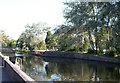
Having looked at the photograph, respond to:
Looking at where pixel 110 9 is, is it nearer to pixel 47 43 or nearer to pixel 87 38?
pixel 87 38

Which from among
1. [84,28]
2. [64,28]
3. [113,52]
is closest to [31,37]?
[64,28]

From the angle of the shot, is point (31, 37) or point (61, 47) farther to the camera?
point (31, 37)

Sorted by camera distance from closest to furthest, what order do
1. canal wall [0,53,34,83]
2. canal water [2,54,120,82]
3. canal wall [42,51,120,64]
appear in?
canal wall [0,53,34,83] < canal water [2,54,120,82] < canal wall [42,51,120,64]

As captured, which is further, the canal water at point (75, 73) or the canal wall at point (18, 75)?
the canal water at point (75, 73)

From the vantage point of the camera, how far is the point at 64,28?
158ft

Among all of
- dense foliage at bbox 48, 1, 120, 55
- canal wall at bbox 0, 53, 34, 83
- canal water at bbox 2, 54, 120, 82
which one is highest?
dense foliage at bbox 48, 1, 120, 55

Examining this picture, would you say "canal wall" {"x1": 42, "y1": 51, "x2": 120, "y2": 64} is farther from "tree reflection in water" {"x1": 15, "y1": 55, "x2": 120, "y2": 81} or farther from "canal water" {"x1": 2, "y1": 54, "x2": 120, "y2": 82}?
"tree reflection in water" {"x1": 15, "y1": 55, "x2": 120, "y2": 81}

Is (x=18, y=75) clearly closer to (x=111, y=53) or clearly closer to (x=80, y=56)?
(x=111, y=53)

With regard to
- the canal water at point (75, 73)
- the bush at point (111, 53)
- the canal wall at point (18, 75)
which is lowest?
the canal water at point (75, 73)

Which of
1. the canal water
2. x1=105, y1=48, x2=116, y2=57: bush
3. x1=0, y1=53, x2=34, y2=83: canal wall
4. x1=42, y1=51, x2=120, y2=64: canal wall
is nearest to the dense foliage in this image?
x1=105, y1=48, x2=116, y2=57: bush

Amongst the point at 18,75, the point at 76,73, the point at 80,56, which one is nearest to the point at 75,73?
the point at 76,73

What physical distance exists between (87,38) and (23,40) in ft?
134

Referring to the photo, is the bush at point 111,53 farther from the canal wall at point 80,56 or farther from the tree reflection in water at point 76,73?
the tree reflection in water at point 76,73

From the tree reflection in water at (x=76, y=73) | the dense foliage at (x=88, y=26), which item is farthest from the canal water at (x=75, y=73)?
the dense foliage at (x=88, y=26)
